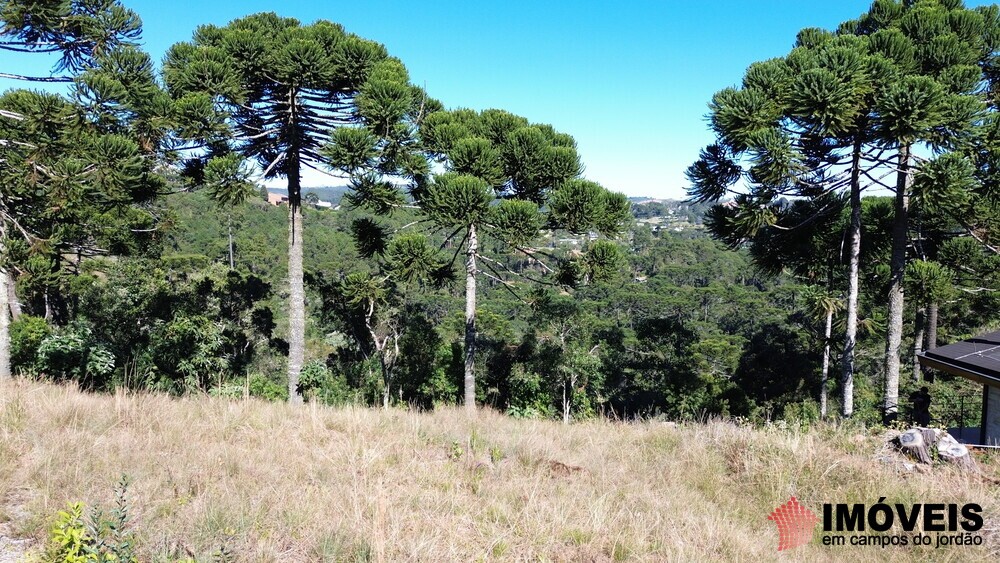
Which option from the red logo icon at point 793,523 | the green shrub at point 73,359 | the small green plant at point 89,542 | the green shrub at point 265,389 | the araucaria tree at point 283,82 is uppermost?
the araucaria tree at point 283,82

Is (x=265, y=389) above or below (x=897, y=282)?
below

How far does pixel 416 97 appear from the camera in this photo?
11.5m

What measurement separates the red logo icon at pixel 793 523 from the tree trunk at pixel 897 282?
5933mm

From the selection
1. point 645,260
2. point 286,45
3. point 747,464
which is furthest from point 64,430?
point 645,260

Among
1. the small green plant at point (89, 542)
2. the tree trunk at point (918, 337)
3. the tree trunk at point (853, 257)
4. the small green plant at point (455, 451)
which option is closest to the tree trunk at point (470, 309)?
the small green plant at point (455, 451)

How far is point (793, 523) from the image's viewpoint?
4211 mm

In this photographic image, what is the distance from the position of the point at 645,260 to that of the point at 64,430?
296 ft

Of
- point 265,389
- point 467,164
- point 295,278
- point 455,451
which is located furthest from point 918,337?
point 265,389

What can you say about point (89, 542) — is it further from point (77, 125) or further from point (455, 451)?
point (77, 125)

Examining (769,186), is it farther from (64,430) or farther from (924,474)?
(64,430)

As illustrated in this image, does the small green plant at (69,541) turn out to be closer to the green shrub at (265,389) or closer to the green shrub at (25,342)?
the green shrub at (265,389)

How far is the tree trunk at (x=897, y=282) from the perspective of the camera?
A: 9047 mm

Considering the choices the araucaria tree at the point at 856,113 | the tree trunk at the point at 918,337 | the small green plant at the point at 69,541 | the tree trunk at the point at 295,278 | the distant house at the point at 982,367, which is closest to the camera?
the small green plant at the point at 69,541

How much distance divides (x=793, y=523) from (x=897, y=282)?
267 inches
